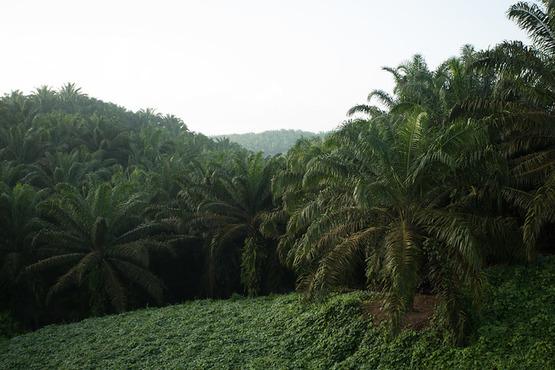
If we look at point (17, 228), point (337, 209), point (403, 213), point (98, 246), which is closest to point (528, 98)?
point (403, 213)

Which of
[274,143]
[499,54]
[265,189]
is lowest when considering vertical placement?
[265,189]

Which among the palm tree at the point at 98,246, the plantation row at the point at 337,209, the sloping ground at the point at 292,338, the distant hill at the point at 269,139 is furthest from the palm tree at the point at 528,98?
the distant hill at the point at 269,139

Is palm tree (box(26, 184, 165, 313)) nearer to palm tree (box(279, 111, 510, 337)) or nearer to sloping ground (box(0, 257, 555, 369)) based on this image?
sloping ground (box(0, 257, 555, 369))

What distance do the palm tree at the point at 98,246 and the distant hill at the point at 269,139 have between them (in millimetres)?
67557

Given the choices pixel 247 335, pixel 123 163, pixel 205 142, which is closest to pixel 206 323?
→ pixel 247 335

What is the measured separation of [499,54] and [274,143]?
85.2 m

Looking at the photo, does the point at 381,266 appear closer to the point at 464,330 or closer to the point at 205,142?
the point at 464,330

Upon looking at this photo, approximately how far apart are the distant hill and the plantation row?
198 feet

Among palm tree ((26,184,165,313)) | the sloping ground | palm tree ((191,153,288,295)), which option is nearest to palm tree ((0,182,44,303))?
palm tree ((26,184,165,313))

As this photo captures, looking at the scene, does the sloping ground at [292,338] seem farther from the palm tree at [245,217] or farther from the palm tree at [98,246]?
the palm tree at [245,217]

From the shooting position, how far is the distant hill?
298 feet

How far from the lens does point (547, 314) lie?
8.87m

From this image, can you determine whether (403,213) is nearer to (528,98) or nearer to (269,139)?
(528,98)

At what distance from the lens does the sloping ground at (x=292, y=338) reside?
8.55 metres
